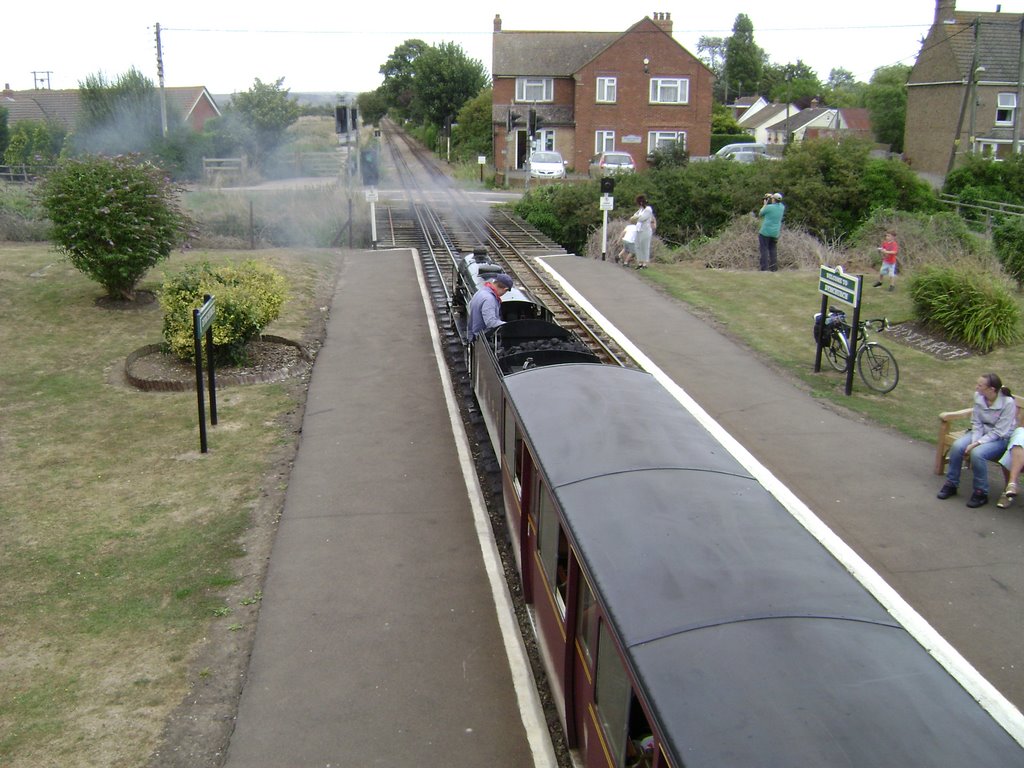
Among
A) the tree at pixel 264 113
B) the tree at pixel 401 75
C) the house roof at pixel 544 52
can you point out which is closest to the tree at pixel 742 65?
the tree at pixel 401 75

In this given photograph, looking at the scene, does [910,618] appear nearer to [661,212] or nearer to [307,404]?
[307,404]

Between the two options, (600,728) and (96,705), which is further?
(96,705)

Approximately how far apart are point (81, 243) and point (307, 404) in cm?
634

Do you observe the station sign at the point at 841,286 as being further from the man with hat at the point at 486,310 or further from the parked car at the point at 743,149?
the parked car at the point at 743,149

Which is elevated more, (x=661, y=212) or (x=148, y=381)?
(x=661, y=212)

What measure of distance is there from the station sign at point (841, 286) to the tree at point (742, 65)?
103 m

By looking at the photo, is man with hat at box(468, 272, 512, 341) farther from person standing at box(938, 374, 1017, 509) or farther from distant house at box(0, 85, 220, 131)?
distant house at box(0, 85, 220, 131)

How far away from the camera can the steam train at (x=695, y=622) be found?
3432mm

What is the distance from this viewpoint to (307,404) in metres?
12.7

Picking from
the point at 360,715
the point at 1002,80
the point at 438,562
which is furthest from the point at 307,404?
the point at 1002,80

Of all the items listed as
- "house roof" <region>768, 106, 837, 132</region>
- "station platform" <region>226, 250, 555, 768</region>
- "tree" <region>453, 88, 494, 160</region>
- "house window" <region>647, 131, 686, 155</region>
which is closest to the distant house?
"tree" <region>453, 88, 494, 160</region>

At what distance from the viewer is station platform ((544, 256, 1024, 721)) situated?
7.21m

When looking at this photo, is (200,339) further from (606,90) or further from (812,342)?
(606,90)

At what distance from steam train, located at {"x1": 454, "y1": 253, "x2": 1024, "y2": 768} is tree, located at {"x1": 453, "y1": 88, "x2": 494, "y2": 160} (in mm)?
53707
